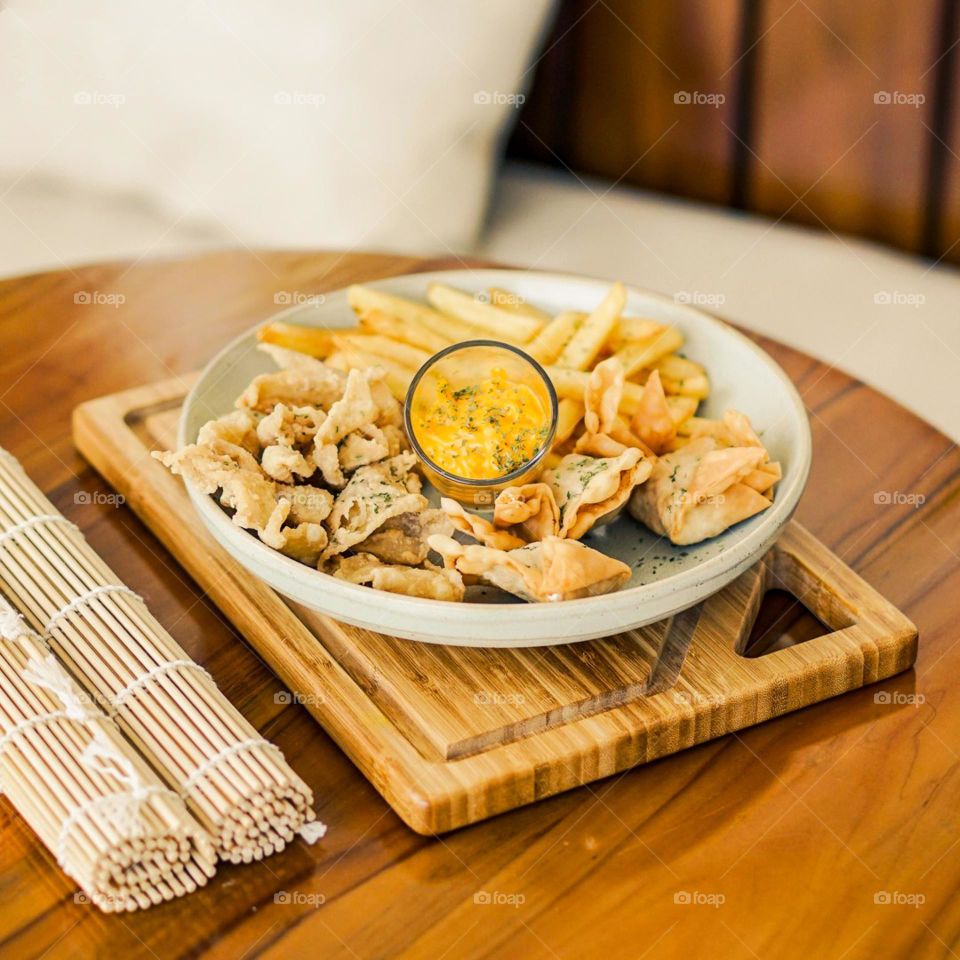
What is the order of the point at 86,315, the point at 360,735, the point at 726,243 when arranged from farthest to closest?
the point at 726,243 → the point at 86,315 → the point at 360,735

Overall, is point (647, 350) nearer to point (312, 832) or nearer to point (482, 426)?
point (482, 426)

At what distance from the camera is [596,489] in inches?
65.7

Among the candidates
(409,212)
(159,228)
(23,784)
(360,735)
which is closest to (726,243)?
(409,212)

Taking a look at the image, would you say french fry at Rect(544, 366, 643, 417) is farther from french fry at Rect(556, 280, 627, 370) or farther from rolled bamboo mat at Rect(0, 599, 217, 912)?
rolled bamboo mat at Rect(0, 599, 217, 912)

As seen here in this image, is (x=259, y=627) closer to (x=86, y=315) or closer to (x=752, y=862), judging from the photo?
(x=752, y=862)

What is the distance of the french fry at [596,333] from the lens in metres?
1.97

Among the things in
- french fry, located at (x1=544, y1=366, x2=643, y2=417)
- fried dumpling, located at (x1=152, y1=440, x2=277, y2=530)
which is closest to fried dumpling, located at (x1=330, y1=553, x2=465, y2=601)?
fried dumpling, located at (x1=152, y1=440, x2=277, y2=530)

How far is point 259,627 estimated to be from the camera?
1635mm

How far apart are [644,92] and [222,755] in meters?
2.51

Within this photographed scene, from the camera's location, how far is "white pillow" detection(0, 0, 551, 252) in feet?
10.1

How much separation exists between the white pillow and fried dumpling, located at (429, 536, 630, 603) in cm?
172

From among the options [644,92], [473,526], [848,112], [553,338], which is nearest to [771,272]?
[848,112]

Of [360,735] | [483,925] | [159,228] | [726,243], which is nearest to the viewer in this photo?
[483,925]

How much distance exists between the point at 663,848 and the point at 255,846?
47 centimetres
